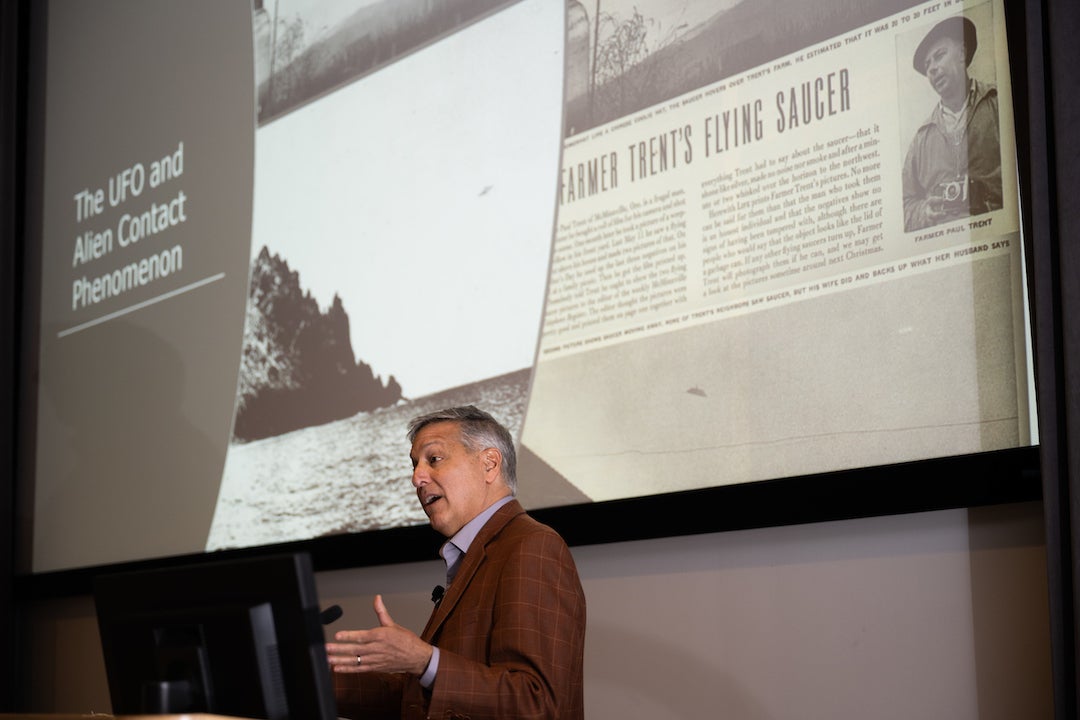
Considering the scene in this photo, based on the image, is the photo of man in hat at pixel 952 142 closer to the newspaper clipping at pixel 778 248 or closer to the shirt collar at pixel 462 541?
the newspaper clipping at pixel 778 248

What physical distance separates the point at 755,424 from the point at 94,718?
153cm

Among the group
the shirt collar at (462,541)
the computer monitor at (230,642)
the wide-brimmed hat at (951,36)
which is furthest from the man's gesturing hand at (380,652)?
the wide-brimmed hat at (951,36)

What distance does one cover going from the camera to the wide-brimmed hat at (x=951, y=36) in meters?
2.49

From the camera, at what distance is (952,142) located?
249 cm

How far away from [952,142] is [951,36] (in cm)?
23

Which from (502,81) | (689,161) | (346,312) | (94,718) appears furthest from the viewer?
(346,312)

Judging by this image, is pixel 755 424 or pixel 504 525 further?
pixel 755 424

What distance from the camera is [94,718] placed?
184 centimetres

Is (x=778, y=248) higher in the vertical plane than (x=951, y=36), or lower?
lower

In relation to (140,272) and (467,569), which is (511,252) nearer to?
(467,569)

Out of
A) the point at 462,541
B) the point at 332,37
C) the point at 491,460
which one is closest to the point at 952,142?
the point at 491,460

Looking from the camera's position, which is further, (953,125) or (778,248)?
(778,248)

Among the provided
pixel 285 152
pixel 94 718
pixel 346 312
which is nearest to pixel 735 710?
pixel 94 718

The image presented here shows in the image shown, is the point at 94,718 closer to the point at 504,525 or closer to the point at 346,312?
the point at 504,525
